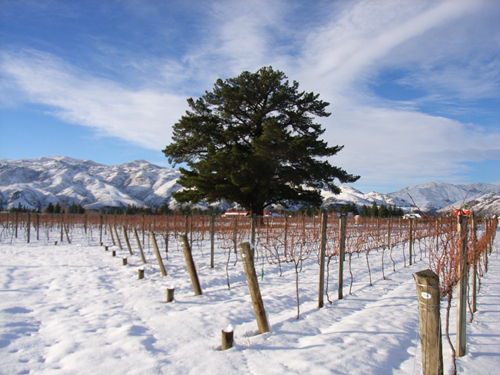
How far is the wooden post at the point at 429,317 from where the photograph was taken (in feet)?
6.67

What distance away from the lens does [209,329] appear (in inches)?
151

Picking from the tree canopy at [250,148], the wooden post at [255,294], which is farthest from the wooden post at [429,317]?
the tree canopy at [250,148]

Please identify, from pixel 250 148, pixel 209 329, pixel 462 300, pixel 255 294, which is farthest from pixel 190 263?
pixel 250 148

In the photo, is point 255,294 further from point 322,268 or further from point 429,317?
point 429,317

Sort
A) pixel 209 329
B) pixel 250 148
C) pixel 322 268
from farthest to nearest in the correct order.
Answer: pixel 250 148 → pixel 322 268 → pixel 209 329

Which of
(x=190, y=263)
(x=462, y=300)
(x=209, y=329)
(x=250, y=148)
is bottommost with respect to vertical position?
(x=209, y=329)

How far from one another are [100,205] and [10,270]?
175128mm

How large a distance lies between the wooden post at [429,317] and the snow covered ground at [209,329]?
0.71 meters

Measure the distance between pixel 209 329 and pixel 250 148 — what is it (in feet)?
53.9

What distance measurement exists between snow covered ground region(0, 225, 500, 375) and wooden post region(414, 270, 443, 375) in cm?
71

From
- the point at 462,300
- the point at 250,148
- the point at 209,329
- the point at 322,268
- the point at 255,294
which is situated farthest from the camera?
the point at 250,148

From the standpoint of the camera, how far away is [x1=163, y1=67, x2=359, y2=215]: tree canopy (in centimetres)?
1789

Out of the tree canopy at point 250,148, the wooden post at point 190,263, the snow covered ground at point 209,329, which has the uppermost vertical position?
the tree canopy at point 250,148

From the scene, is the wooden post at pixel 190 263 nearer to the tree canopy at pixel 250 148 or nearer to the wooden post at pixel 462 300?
the wooden post at pixel 462 300
